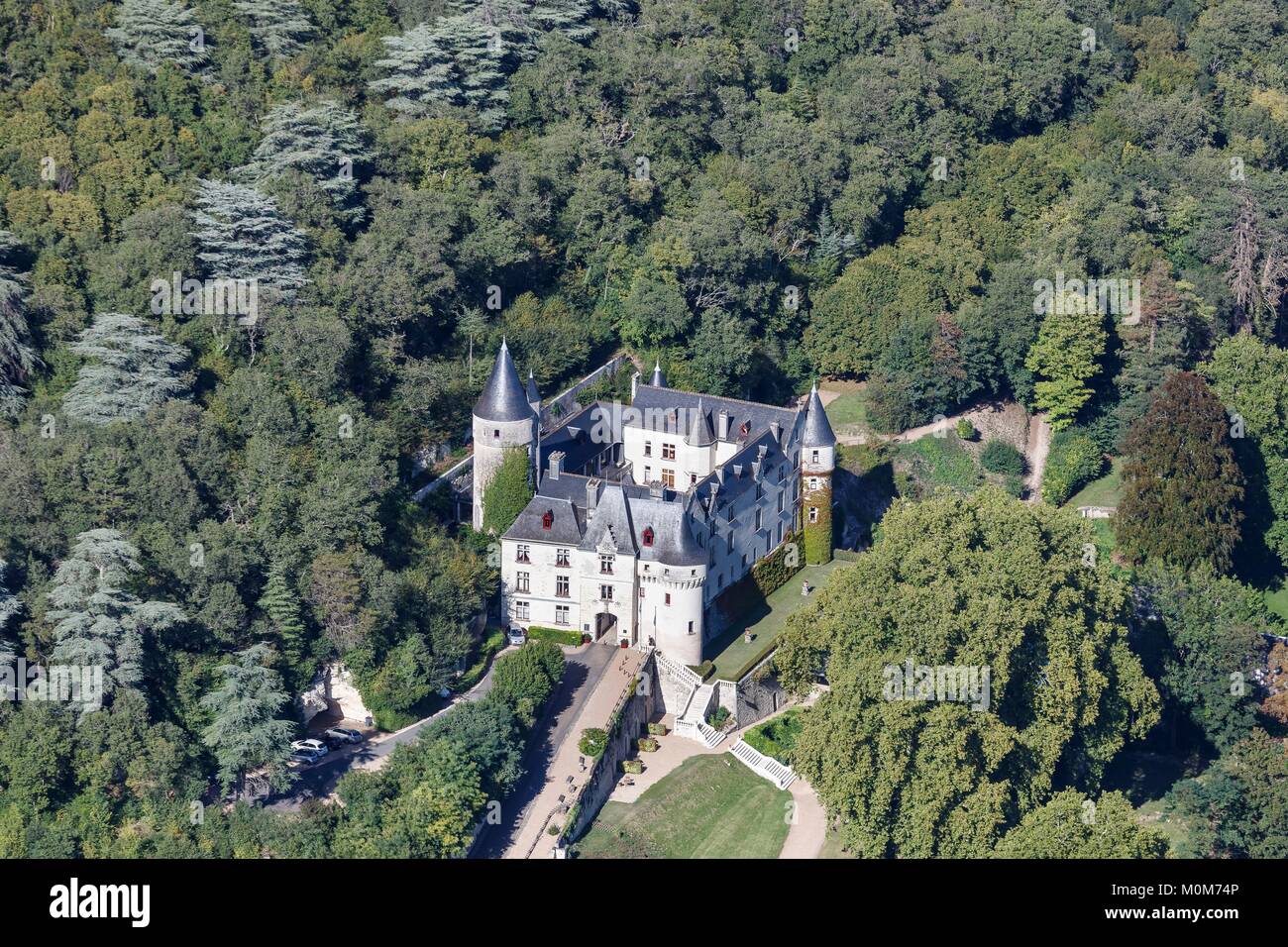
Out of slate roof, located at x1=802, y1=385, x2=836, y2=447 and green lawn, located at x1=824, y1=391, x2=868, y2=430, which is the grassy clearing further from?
slate roof, located at x1=802, y1=385, x2=836, y2=447

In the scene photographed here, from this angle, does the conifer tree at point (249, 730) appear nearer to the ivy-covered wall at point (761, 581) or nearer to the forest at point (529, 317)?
the forest at point (529, 317)

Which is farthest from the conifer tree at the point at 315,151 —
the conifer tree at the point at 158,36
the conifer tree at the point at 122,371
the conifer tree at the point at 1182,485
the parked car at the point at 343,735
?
the conifer tree at the point at 1182,485

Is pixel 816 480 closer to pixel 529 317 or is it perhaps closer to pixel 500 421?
pixel 500 421

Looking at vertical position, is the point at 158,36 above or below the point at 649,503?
above

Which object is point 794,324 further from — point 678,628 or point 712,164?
point 678,628

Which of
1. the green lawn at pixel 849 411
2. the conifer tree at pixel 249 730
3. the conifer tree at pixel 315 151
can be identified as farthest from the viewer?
the green lawn at pixel 849 411

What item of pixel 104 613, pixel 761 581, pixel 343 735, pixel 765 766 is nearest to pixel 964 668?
pixel 765 766
